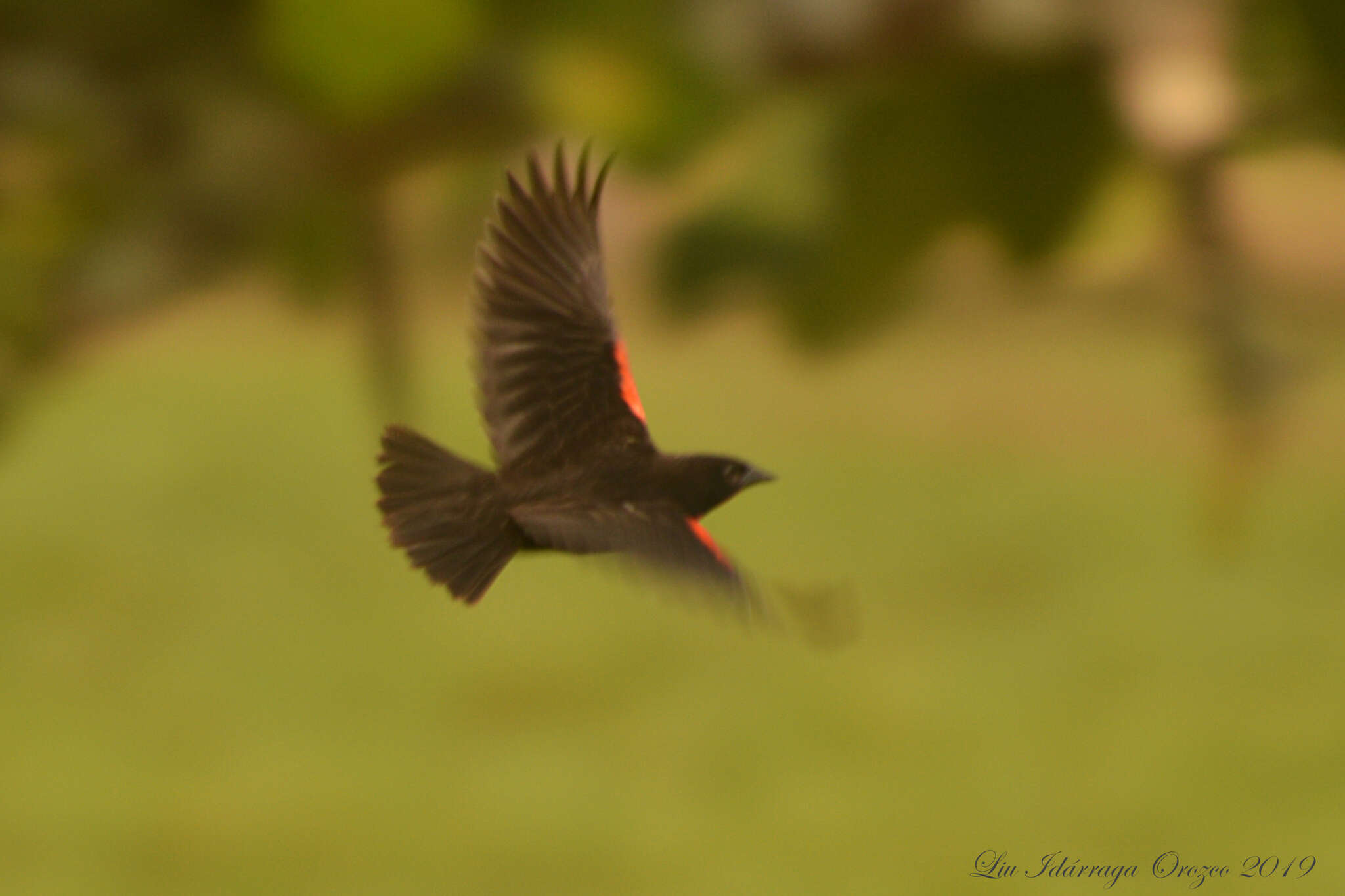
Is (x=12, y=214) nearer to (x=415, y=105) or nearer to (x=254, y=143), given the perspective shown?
(x=254, y=143)

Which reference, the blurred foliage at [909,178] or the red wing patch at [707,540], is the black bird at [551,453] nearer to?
the red wing patch at [707,540]

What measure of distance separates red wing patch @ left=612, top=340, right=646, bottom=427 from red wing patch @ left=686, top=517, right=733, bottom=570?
48 mm

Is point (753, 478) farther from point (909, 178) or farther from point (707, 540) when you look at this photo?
point (909, 178)

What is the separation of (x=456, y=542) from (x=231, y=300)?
83 centimetres

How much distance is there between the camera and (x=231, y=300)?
41.1 inches

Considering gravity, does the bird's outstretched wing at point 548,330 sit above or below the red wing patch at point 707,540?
above

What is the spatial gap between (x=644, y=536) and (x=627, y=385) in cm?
7

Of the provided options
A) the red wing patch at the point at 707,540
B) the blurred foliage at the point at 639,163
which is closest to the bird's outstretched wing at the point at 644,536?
the red wing patch at the point at 707,540

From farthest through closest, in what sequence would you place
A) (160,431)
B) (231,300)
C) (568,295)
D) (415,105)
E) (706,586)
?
(160,431) → (231,300) → (415,105) → (568,295) → (706,586)

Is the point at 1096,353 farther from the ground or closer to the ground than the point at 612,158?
closer to the ground

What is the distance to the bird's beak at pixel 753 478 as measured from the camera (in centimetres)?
25

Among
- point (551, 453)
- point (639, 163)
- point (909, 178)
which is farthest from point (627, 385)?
point (909, 178)

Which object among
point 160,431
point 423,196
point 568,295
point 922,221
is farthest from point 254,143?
point 568,295

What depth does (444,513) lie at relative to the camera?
0.28m
